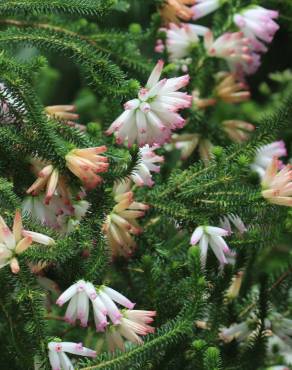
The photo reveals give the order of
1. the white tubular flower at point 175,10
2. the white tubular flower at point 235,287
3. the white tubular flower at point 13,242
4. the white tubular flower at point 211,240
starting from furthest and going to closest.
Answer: the white tubular flower at point 175,10, the white tubular flower at point 235,287, the white tubular flower at point 211,240, the white tubular flower at point 13,242

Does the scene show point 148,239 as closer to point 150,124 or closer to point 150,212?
point 150,212

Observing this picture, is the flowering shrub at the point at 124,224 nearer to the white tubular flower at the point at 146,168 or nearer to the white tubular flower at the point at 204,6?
the white tubular flower at the point at 146,168

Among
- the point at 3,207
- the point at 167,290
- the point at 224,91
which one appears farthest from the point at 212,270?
the point at 224,91

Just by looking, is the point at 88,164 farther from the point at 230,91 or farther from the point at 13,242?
the point at 230,91

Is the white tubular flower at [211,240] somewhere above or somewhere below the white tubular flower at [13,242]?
below

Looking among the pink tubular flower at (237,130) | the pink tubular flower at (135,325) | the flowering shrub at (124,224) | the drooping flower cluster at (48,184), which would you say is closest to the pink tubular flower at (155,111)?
the flowering shrub at (124,224)

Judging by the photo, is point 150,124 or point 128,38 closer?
point 150,124
